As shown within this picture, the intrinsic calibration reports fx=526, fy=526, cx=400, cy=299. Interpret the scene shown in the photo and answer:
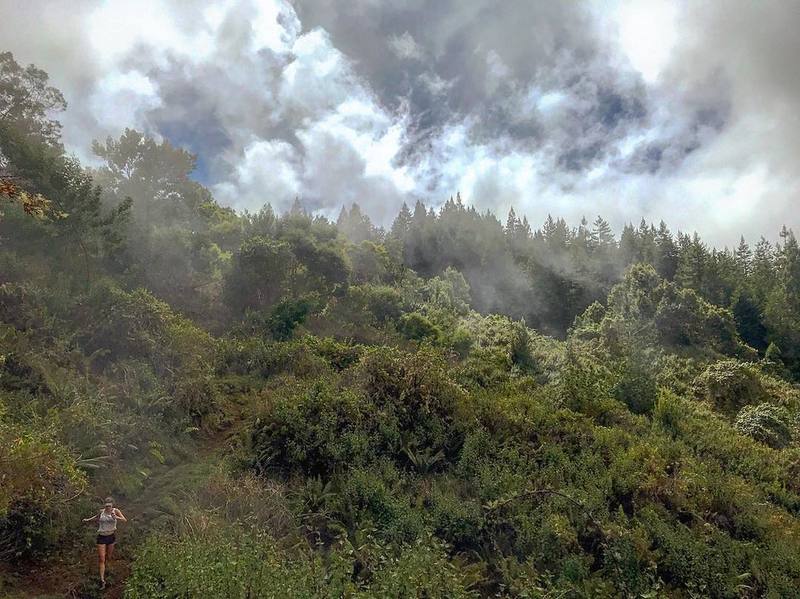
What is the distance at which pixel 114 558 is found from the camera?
297 inches

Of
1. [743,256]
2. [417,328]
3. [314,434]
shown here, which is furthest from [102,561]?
[743,256]

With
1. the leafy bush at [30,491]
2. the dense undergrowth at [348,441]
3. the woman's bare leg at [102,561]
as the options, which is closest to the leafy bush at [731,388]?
the dense undergrowth at [348,441]

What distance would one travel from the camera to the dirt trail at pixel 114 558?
6.77 metres

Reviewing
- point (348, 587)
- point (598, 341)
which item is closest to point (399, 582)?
point (348, 587)

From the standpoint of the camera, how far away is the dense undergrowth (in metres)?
7.30

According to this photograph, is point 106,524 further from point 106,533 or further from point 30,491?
point 30,491

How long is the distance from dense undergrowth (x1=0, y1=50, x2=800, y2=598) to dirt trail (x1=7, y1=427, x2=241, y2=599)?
0.50 feet

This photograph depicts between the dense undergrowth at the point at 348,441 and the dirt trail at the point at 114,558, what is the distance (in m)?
0.15

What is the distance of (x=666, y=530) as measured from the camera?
850 centimetres

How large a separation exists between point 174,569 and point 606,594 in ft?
18.6

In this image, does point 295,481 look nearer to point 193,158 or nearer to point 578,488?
point 578,488

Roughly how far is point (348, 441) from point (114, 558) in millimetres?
4255

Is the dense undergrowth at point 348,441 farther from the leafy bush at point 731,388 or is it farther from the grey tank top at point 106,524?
the grey tank top at point 106,524

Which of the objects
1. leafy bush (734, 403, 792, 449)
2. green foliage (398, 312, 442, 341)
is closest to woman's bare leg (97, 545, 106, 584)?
leafy bush (734, 403, 792, 449)
